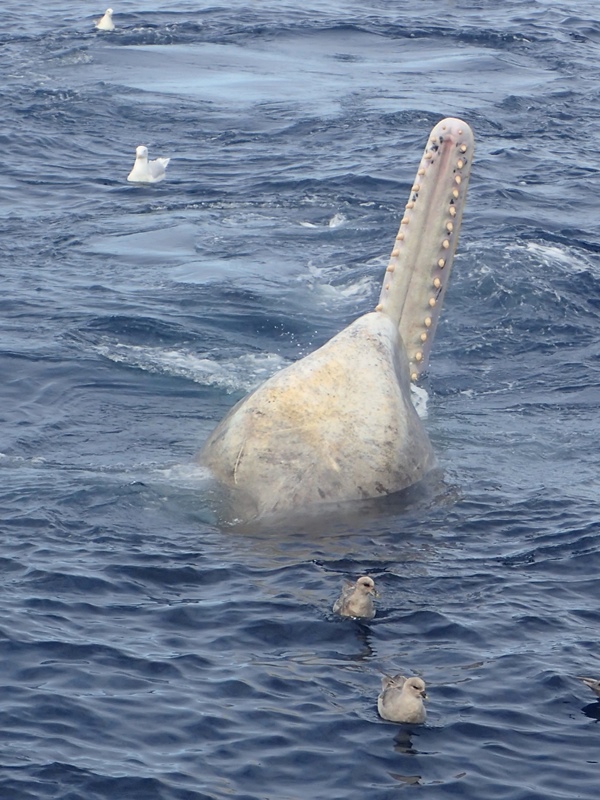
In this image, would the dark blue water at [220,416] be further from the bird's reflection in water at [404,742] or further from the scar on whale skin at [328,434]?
the scar on whale skin at [328,434]

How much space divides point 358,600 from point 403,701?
132cm

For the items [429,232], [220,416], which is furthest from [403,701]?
[220,416]

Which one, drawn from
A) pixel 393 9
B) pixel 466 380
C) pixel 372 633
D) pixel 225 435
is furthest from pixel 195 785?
pixel 393 9

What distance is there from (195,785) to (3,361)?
869cm

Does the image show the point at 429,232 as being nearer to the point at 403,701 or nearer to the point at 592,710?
the point at 592,710

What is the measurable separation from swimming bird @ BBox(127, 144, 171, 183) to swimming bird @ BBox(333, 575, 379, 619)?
15.1 metres

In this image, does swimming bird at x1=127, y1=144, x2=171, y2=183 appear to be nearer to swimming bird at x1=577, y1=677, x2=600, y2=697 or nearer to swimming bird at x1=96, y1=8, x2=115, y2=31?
swimming bird at x1=96, y1=8, x2=115, y2=31

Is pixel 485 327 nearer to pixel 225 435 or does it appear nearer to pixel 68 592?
pixel 225 435

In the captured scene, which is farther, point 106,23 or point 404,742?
point 106,23

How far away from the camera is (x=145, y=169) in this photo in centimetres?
2428

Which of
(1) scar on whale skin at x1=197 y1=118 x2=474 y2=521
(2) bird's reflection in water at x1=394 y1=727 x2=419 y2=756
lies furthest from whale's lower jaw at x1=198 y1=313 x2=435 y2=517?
(2) bird's reflection in water at x1=394 y1=727 x2=419 y2=756

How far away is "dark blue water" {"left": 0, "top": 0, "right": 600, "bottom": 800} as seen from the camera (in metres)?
9.28

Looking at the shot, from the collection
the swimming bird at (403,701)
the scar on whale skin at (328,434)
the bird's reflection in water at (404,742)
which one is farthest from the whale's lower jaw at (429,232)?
the bird's reflection in water at (404,742)

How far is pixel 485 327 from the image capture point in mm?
18359
